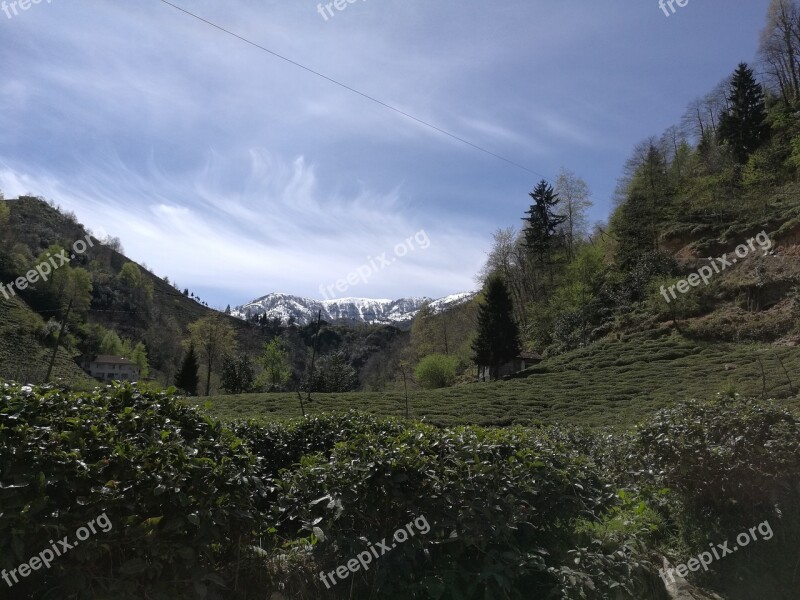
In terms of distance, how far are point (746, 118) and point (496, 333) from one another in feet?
115

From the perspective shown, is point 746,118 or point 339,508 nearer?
point 339,508

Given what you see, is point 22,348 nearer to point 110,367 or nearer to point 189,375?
point 189,375

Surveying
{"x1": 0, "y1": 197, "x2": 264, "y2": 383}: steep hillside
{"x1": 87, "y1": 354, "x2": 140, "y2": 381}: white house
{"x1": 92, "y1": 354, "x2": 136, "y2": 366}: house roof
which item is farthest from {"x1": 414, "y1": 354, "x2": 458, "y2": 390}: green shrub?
{"x1": 92, "y1": 354, "x2": 136, "y2": 366}: house roof

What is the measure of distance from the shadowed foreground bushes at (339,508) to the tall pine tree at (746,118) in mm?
55664

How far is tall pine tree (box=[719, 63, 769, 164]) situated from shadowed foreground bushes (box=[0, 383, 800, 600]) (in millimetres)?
55664

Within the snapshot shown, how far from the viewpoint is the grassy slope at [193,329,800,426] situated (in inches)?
732

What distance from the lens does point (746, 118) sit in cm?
4888

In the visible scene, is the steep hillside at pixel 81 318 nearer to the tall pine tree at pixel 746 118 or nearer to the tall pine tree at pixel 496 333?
the tall pine tree at pixel 496 333

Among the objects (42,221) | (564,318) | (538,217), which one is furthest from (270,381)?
(42,221)

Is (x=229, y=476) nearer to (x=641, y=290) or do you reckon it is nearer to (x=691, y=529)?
(x=691, y=529)

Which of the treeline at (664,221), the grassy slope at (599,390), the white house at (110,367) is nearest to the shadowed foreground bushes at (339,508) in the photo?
the grassy slope at (599,390)

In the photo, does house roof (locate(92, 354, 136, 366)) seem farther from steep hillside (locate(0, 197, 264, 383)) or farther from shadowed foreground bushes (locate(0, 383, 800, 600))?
shadowed foreground bushes (locate(0, 383, 800, 600))

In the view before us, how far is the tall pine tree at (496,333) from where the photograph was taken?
38.9 m

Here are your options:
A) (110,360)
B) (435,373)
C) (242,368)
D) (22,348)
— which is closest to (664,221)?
(435,373)
